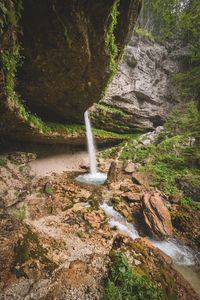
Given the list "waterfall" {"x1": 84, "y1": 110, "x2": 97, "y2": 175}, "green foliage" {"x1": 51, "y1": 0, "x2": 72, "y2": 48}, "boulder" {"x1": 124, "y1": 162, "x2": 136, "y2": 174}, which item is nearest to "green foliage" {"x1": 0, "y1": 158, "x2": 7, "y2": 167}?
"green foliage" {"x1": 51, "y1": 0, "x2": 72, "y2": 48}

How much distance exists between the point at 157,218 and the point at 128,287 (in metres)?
2.57

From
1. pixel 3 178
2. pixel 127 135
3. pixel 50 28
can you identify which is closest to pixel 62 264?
pixel 3 178

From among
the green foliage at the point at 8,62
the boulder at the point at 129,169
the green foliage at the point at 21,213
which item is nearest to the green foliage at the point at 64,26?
the green foliage at the point at 8,62

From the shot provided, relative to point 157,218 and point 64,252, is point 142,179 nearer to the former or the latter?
point 157,218

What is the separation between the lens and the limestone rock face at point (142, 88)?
12266 millimetres

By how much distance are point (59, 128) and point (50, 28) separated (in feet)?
17.1

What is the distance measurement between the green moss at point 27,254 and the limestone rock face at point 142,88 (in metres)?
10.2

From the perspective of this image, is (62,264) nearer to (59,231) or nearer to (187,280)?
(59,231)

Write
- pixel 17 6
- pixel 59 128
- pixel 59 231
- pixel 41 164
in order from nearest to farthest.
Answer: pixel 17 6
pixel 59 231
pixel 59 128
pixel 41 164

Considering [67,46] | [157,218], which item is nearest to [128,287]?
[157,218]

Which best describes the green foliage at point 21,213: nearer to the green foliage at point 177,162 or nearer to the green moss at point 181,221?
the green moss at point 181,221

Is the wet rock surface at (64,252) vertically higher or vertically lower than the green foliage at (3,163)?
lower

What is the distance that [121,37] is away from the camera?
389cm

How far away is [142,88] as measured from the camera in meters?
13.3
